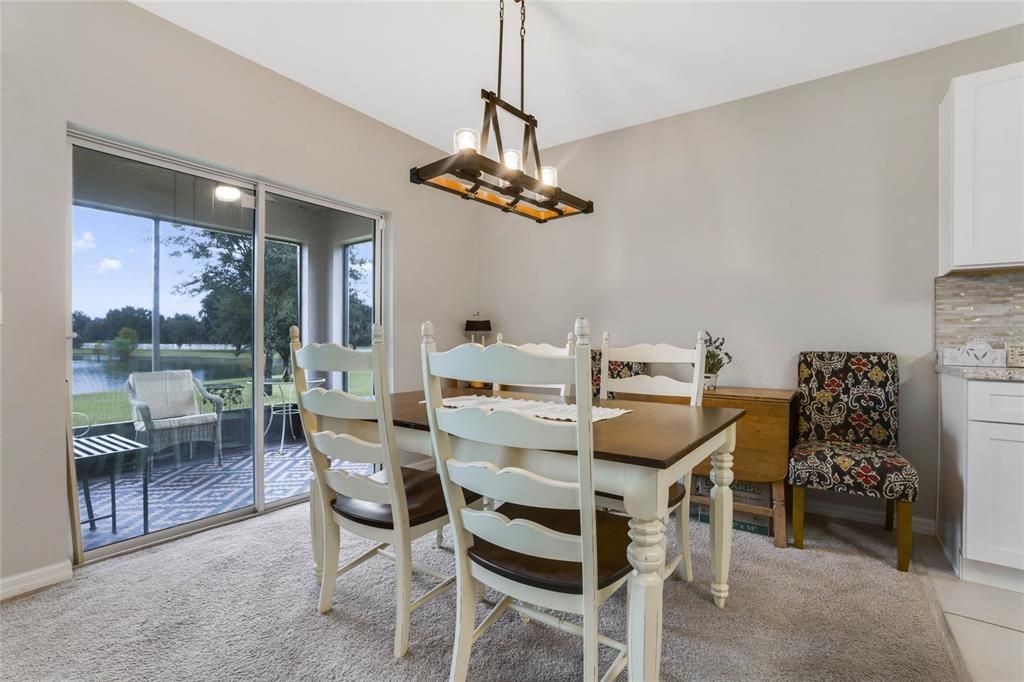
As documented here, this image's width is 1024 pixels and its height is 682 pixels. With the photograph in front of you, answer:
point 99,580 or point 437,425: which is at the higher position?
point 437,425

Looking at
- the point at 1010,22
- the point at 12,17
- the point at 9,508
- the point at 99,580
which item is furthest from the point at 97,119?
the point at 1010,22

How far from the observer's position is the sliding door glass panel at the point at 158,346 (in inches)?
91.8

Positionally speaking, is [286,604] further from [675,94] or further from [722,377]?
[675,94]

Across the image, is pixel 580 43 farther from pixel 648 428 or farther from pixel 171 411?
pixel 171 411

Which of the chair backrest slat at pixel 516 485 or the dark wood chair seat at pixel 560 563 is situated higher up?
the chair backrest slat at pixel 516 485

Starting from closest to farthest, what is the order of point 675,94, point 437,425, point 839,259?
point 437,425 < point 839,259 < point 675,94

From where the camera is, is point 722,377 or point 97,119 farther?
point 722,377

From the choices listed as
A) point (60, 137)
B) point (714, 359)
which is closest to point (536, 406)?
point (714, 359)

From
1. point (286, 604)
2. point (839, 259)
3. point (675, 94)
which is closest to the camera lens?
point (286, 604)

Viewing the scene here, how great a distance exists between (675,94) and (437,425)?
9.51 feet

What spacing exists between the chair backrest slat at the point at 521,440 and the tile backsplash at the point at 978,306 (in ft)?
8.38

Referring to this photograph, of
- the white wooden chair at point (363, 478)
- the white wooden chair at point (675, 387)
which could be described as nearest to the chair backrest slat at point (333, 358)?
the white wooden chair at point (363, 478)

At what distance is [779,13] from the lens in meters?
2.38

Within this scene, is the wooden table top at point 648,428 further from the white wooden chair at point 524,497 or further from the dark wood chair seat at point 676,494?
the dark wood chair seat at point 676,494
